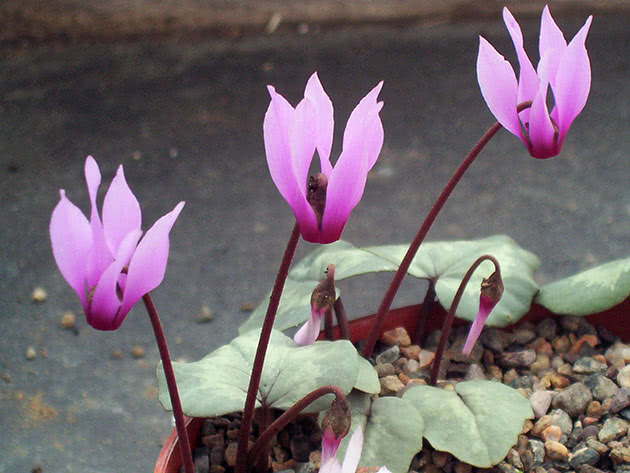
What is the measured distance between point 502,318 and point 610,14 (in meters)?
1.52

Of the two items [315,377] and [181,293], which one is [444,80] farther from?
[315,377]

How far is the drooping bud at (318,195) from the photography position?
617 mm

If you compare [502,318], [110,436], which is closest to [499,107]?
[502,318]

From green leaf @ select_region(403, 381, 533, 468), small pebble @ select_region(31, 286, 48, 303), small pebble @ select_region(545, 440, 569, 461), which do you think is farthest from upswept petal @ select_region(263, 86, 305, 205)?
small pebble @ select_region(31, 286, 48, 303)

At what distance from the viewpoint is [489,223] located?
1.67 m

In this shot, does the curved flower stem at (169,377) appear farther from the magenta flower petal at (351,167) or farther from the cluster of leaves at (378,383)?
the magenta flower petal at (351,167)

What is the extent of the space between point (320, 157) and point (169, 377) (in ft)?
0.74

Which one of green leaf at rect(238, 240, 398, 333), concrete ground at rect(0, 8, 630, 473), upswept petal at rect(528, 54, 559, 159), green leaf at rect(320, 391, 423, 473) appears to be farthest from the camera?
concrete ground at rect(0, 8, 630, 473)

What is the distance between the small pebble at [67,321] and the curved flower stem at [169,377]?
745mm

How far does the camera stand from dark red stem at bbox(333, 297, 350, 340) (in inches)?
37.7

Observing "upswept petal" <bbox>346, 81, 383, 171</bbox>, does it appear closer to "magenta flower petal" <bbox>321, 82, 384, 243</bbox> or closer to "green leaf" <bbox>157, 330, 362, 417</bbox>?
"magenta flower petal" <bbox>321, 82, 384, 243</bbox>

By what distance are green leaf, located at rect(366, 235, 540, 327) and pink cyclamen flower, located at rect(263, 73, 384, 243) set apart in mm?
375

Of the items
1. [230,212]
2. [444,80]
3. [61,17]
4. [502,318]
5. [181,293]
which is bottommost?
[502,318]

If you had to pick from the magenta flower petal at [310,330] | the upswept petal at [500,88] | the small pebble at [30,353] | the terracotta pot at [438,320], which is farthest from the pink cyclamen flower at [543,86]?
the small pebble at [30,353]
